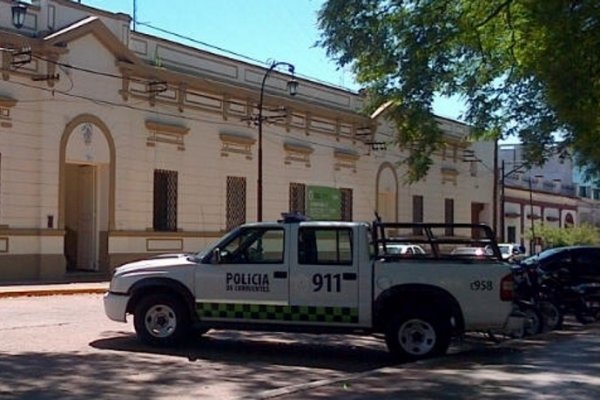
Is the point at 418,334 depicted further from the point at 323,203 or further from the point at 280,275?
the point at 323,203

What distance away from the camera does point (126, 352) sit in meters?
12.3

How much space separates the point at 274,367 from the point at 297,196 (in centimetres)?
2576

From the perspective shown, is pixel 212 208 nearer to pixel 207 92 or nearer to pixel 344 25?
pixel 207 92

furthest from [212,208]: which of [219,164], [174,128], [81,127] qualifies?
[81,127]

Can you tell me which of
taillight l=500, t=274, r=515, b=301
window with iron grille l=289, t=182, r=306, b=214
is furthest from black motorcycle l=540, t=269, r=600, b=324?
window with iron grille l=289, t=182, r=306, b=214

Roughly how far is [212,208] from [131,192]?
4.07m

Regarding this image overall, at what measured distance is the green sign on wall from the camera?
3766cm

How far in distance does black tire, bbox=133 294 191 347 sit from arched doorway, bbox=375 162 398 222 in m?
29.9

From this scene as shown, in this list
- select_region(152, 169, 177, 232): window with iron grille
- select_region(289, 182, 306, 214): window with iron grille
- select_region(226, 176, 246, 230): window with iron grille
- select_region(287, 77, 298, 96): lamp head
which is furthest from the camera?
select_region(289, 182, 306, 214): window with iron grille

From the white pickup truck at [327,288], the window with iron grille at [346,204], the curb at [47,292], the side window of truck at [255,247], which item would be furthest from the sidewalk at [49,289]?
the window with iron grille at [346,204]

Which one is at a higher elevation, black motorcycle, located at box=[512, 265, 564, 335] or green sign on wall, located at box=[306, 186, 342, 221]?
green sign on wall, located at box=[306, 186, 342, 221]

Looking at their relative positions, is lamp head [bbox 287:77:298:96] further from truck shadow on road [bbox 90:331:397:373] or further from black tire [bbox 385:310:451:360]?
black tire [bbox 385:310:451:360]

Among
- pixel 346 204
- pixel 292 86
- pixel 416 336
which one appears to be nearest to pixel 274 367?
pixel 416 336

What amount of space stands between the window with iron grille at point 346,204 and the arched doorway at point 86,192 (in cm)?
1322
